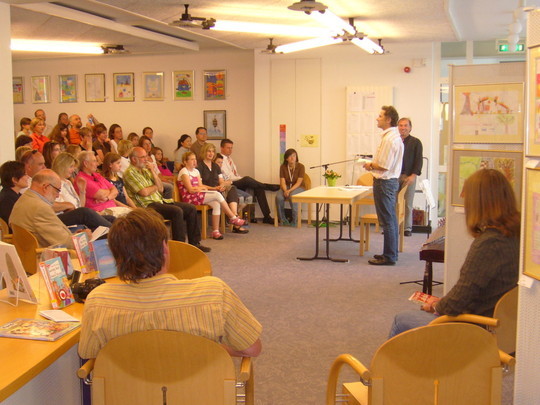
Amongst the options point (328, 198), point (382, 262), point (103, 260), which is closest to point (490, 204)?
point (103, 260)

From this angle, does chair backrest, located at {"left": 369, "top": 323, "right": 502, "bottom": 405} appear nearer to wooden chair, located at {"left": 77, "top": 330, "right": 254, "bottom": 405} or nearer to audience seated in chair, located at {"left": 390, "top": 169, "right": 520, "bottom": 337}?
wooden chair, located at {"left": 77, "top": 330, "right": 254, "bottom": 405}

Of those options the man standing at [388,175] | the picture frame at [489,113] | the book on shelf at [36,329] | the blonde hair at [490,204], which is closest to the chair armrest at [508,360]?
the blonde hair at [490,204]

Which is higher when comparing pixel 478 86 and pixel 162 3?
pixel 162 3

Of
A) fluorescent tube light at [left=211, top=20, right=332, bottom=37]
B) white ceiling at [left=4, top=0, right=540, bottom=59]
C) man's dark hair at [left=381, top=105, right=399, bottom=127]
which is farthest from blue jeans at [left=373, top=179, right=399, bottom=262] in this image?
fluorescent tube light at [left=211, top=20, right=332, bottom=37]

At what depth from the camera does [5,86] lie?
576cm

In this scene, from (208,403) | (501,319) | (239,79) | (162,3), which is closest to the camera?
(208,403)

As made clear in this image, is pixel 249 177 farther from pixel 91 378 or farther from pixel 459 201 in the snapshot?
pixel 91 378

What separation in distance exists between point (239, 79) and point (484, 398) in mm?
9319

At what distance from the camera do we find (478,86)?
169 inches

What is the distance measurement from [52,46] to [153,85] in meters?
2.21

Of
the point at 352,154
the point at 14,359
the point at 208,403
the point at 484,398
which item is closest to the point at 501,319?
the point at 484,398

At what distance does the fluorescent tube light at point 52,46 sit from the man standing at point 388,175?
512cm

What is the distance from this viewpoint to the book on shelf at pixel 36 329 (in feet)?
7.65

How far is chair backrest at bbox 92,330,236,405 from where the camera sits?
6.73 ft
